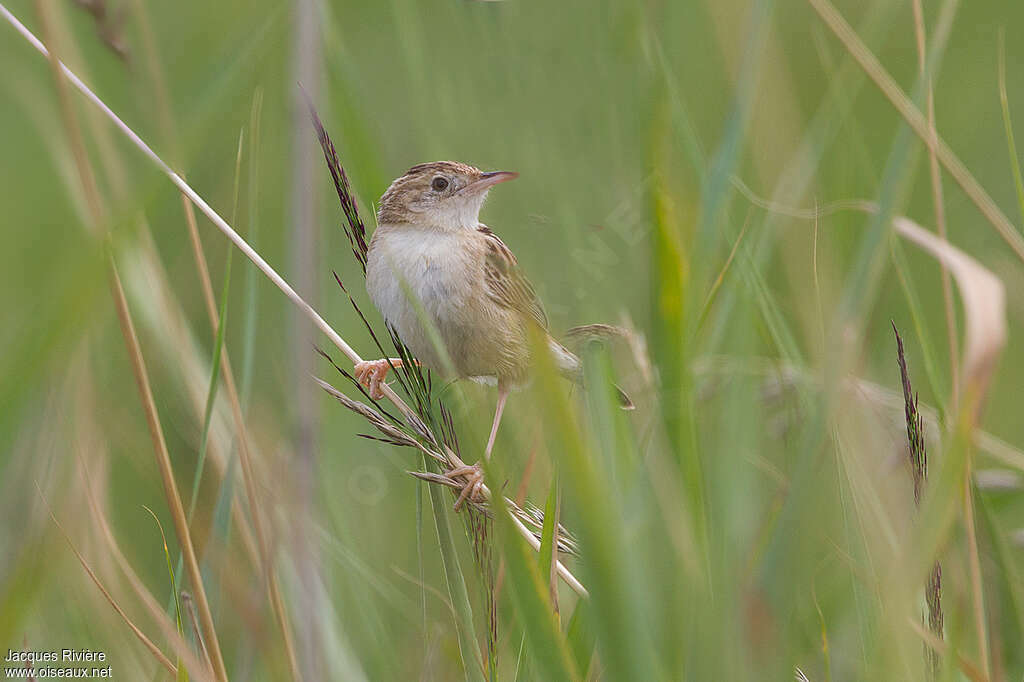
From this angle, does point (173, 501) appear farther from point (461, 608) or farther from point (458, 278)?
point (458, 278)

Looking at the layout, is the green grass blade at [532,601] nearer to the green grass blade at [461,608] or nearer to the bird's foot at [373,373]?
the green grass blade at [461,608]

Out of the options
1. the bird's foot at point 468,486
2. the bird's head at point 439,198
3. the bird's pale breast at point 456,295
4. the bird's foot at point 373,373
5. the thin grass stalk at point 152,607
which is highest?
the bird's head at point 439,198

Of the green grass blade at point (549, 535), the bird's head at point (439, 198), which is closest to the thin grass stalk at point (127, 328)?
the green grass blade at point (549, 535)

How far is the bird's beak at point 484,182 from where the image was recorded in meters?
3.08

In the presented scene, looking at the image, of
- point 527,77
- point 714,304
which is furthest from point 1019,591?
point 527,77

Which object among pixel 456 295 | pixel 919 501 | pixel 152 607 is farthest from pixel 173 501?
pixel 456 295

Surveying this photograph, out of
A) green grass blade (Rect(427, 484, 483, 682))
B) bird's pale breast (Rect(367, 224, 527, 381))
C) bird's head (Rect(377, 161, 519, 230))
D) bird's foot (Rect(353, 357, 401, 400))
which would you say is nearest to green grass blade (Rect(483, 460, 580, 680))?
green grass blade (Rect(427, 484, 483, 682))

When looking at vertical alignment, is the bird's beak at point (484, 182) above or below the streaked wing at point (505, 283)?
above

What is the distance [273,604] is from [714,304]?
1002 millimetres

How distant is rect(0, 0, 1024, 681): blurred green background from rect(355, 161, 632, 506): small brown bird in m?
0.14

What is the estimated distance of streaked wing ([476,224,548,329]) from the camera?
3137 mm

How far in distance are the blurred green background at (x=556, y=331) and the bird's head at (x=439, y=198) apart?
0.13 m

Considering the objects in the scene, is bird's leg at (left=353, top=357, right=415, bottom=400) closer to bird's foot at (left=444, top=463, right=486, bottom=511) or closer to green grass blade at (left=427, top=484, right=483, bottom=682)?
bird's foot at (left=444, top=463, right=486, bottom=511)

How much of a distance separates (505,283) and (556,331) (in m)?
1.59
